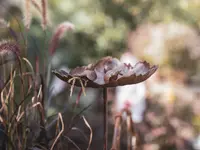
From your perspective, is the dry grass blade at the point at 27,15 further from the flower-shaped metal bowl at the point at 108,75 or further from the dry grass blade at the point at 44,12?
the flower-shaped metal bowl at the point at 108,75

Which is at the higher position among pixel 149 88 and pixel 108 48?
pixel 108 48

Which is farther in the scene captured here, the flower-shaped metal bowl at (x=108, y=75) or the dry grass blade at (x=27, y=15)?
the dry grass blade at (x=27, y=15)

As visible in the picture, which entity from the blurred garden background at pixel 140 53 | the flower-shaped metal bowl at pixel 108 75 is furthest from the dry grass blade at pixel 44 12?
the flower-shaped metal bowl at pixel 108 75

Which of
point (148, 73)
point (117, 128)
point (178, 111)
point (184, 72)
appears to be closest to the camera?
point (148, 73)

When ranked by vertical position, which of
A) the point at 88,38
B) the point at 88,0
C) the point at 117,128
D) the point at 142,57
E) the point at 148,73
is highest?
the point at 88,0

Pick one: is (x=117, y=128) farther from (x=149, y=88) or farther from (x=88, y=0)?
(x=88, y=0)

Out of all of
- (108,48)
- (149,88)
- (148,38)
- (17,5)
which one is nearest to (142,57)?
(148,38)

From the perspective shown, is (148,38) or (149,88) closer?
(149,88)

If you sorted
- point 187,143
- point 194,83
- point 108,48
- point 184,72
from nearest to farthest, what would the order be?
point 187,143 < point 184,72 < point 194,83 < point 108,48
